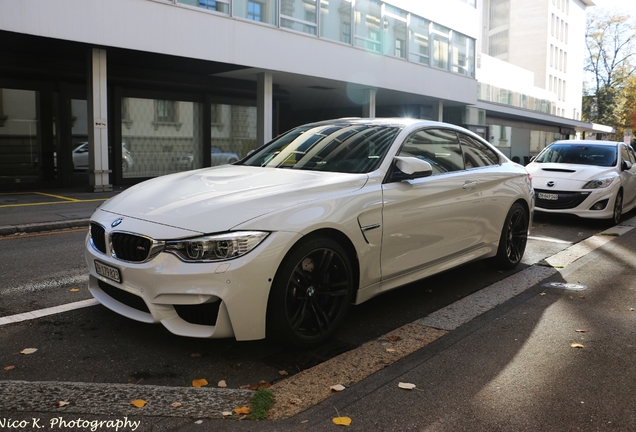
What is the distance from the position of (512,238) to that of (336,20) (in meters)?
15.3

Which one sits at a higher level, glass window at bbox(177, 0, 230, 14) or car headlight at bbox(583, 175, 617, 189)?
glass window at bbox(177, 0, 230, 14)

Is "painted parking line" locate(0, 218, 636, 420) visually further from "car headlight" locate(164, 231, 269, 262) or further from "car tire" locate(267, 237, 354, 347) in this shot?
"car headlight" locate(164, 231, 269, 262)

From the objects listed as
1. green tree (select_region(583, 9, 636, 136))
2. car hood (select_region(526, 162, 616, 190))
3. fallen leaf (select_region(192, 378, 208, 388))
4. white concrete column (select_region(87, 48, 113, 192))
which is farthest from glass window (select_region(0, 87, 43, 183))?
green tree (select_region(583, 9, 636, 136))

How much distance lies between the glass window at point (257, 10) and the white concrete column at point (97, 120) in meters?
4.12

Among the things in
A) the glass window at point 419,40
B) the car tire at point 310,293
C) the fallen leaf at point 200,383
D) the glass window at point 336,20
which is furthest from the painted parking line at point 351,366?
the glass window at point 419,40

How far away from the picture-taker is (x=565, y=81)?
231 feet

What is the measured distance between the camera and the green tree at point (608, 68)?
67.6 metres

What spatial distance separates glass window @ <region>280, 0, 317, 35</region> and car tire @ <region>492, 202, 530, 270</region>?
1323 centimetres

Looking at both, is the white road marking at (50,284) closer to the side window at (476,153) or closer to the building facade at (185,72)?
the side window at (476,153)

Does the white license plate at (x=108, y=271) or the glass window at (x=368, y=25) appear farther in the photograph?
the glass window at (x=368, y=25)

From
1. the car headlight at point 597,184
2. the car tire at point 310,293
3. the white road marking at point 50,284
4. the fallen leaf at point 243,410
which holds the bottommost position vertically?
the fallen leaf at point 243,410

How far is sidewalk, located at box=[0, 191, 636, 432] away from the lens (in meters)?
2.87

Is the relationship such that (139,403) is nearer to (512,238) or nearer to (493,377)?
(493,377)

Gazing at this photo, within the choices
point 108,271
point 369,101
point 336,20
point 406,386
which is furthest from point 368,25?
point 406,386
